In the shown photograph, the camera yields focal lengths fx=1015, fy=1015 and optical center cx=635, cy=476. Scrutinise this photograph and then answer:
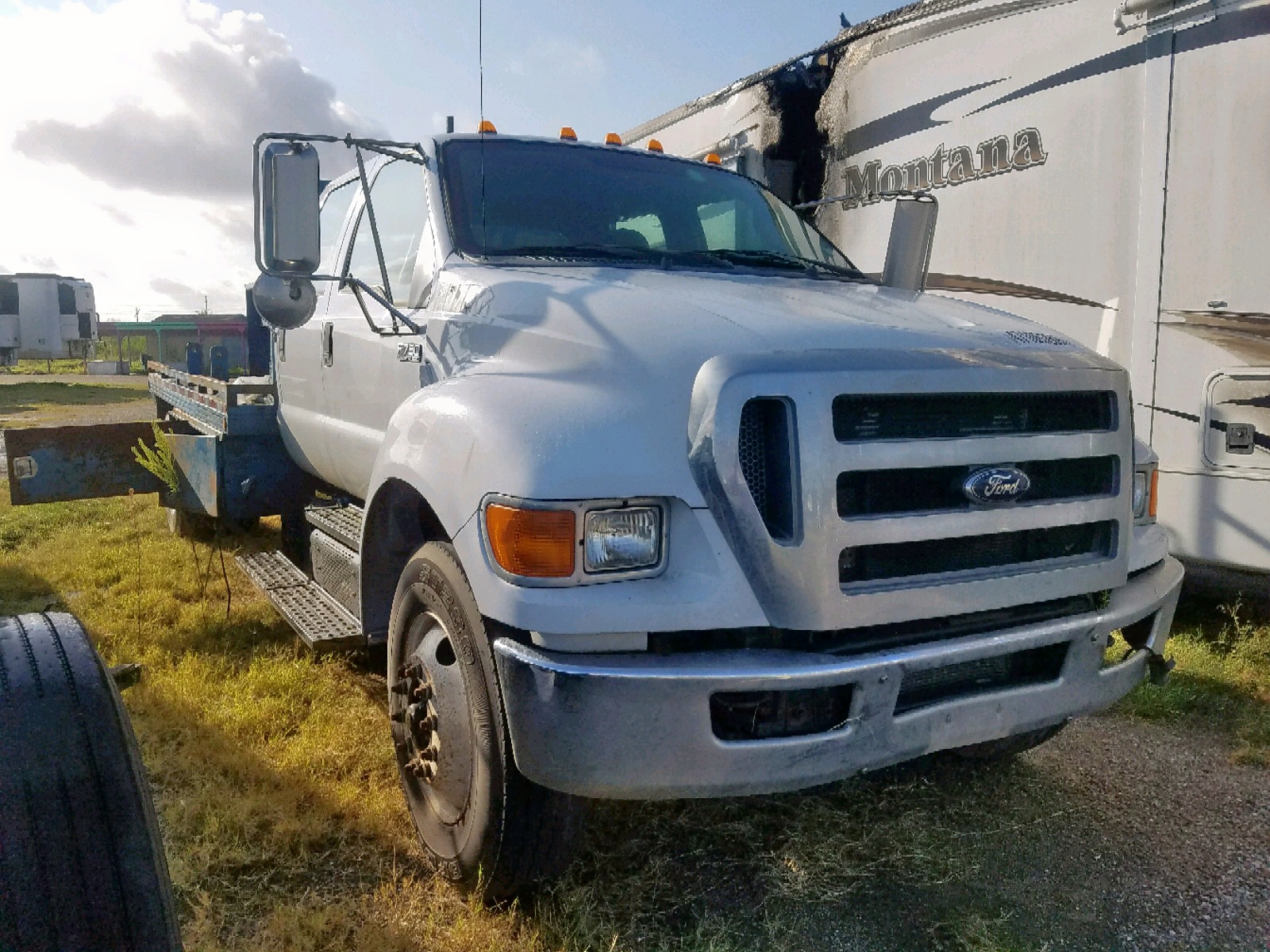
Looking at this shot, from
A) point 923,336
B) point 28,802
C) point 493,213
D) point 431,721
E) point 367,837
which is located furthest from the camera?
point 493,213

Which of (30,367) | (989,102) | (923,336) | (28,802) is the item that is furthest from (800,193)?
(30,367)

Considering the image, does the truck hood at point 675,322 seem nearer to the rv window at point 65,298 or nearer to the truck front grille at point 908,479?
the truck front grille at point 908,479

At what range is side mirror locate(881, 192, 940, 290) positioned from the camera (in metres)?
3.75

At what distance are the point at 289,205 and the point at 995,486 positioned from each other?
7.19 feet

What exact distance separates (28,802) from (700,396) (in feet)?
4.76

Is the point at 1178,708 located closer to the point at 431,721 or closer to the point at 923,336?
the point at 923,336

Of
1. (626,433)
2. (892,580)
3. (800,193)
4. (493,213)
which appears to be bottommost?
(892,580)

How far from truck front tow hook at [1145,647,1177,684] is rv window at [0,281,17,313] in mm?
39921

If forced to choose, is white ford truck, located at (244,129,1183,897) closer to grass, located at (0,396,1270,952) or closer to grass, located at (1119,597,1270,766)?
grass, located at (0,396,1270,952)

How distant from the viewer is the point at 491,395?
2.56 metres

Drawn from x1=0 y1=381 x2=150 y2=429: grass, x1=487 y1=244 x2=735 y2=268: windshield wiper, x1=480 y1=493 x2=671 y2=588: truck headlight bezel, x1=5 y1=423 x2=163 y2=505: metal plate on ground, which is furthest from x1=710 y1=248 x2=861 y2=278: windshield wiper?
x1=0 y1=381 x2=150 y2=429: grass

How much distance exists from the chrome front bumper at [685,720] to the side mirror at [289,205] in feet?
5.13

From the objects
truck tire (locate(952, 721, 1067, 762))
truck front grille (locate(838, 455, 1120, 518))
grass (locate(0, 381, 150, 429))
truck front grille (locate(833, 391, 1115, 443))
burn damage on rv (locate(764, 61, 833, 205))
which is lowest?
truck tire (locate(952, 721, 1067, 762))

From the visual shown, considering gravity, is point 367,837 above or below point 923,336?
below
